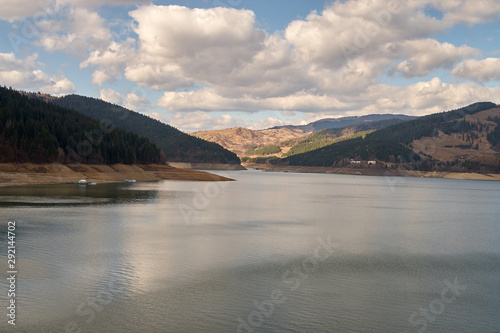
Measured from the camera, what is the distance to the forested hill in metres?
103

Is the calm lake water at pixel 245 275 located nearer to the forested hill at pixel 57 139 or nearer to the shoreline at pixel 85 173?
the shoreline at pixel 85 173

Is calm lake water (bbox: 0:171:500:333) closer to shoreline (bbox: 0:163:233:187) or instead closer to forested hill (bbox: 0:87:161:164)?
shoreline (bbox: 0:163:233:187)

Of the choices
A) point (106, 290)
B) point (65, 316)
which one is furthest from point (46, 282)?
point (65, 316)

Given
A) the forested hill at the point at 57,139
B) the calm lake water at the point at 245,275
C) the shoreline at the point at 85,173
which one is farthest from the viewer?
the forested hill at the point at 57,139

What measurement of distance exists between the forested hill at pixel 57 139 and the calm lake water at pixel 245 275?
200 feet

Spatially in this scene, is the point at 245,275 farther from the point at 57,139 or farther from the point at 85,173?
the point at 57,139

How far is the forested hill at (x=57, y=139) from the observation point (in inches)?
4036

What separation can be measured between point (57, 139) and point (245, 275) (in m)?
109

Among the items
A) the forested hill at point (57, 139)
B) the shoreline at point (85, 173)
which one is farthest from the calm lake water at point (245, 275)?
the forested hill at point (57, 139)

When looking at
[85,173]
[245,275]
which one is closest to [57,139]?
[85,173]

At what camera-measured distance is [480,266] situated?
99.0 feet

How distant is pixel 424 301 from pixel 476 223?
4018cm

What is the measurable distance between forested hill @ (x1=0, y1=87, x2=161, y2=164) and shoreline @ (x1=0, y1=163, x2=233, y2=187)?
3371mm

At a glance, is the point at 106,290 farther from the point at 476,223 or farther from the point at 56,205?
the point at 476,223
